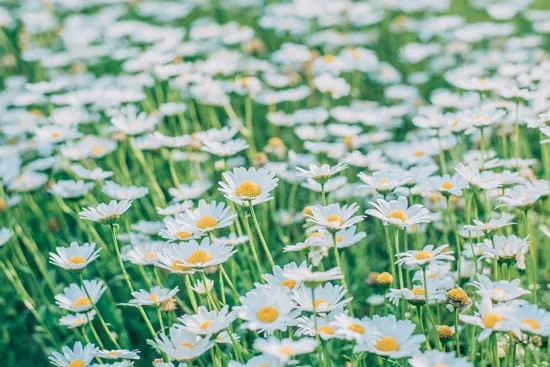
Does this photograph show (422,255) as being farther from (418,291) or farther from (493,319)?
(493,319)

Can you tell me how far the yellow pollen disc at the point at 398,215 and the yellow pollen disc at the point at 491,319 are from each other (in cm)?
51

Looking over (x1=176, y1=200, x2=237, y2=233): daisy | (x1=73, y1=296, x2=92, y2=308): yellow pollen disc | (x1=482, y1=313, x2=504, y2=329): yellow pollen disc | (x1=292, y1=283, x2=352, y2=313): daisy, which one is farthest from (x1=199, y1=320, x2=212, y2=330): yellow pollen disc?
(x1=482, y1=313, x2=504, y2=329): yellow pollen disc

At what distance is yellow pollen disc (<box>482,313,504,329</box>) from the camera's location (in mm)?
2168

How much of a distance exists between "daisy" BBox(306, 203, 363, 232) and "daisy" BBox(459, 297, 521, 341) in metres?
0.48

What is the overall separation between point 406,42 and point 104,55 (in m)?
2.44

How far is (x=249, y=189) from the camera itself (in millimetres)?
2695

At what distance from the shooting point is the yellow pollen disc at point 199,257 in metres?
2.48

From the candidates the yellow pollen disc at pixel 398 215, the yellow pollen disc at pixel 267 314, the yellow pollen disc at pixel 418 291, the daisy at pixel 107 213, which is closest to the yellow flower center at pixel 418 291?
the yellow pollen disc at pixel 418 291

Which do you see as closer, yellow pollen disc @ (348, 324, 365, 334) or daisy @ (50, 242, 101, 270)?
yellow pollen disc @ (348, 324, 365, 334)

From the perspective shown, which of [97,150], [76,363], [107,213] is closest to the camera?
[76,363]

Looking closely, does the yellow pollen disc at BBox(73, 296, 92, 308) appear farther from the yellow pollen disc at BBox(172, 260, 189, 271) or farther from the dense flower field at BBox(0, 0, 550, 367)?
the yellow pollen disc at BBox(172, 260, 189, 271)

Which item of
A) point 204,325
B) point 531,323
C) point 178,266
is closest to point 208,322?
point 204,325

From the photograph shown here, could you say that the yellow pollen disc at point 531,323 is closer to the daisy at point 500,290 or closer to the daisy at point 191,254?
the daisy at point 500,290

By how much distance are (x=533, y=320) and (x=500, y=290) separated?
17 centimetres
